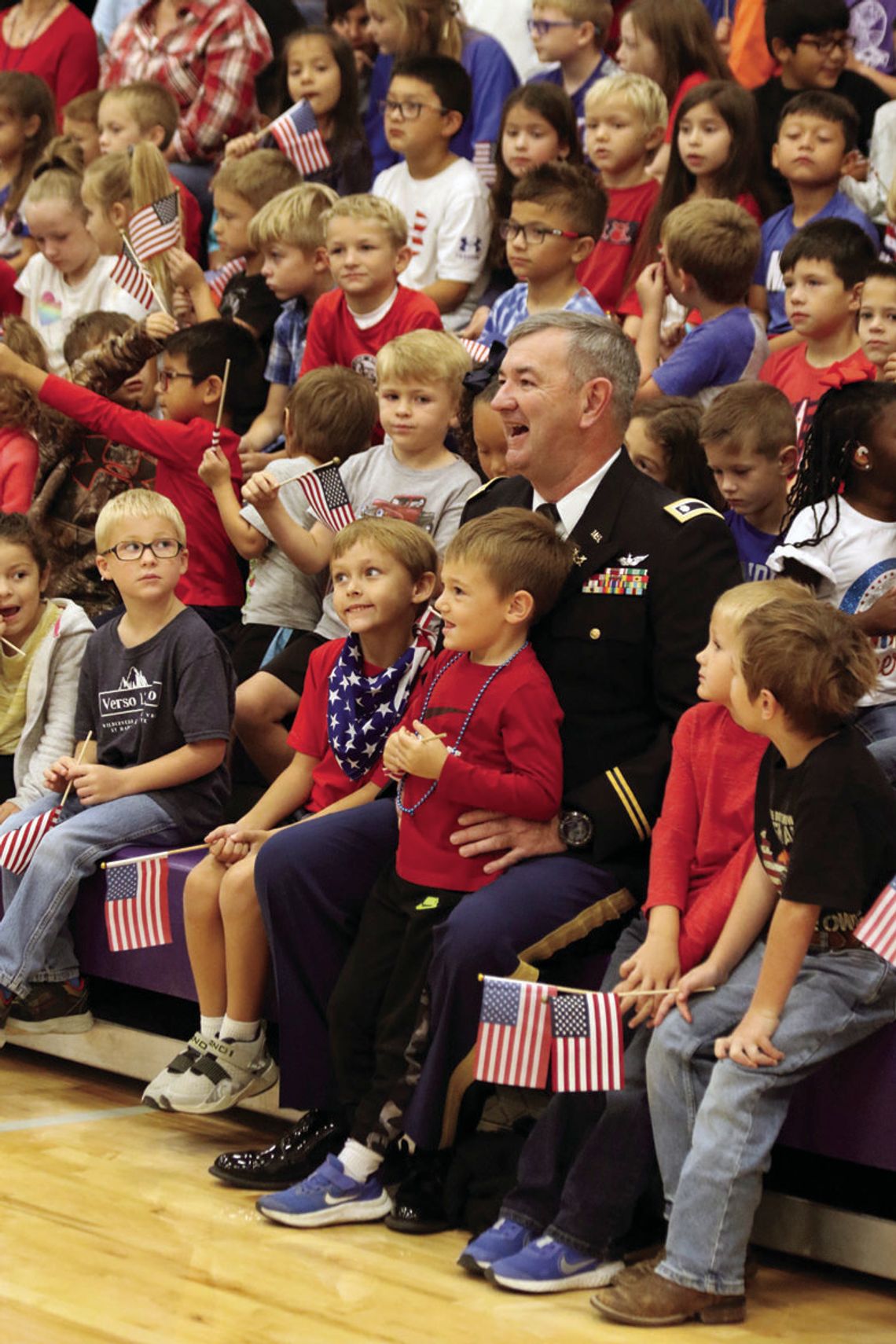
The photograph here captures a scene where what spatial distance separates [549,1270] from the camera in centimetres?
308

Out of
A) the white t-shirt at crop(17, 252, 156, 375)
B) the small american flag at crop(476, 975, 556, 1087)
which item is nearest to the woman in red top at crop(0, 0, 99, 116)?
the white t-shirt at crop(17, 252, 156, 375)

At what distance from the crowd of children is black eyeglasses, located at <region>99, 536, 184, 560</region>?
10mm

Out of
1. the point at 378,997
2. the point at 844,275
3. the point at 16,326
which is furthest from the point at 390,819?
the point at 16,326

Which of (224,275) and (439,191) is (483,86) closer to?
(439,191)

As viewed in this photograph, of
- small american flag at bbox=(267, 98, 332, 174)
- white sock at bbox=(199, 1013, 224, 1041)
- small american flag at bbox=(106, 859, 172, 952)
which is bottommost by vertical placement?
white sock at bbox=(199, 1013, 224, 1041)

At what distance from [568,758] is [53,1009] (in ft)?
4.70

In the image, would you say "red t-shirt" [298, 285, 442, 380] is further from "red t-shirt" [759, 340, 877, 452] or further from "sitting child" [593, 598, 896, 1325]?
"sitting child" [593, 598, 896, 1325]

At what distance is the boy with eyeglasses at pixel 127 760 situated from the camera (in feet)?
13.8

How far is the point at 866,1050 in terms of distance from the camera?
3078 mm

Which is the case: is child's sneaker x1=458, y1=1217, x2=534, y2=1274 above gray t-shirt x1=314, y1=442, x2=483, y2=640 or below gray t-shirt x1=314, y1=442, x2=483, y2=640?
below

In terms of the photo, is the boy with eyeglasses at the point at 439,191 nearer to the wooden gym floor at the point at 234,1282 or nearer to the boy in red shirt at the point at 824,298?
the boy in red shirt at the point at 824,298

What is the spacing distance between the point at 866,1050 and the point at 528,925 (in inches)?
24.3

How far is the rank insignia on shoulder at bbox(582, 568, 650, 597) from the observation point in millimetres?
3625

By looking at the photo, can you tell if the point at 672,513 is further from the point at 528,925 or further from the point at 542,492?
the point at 528,925
